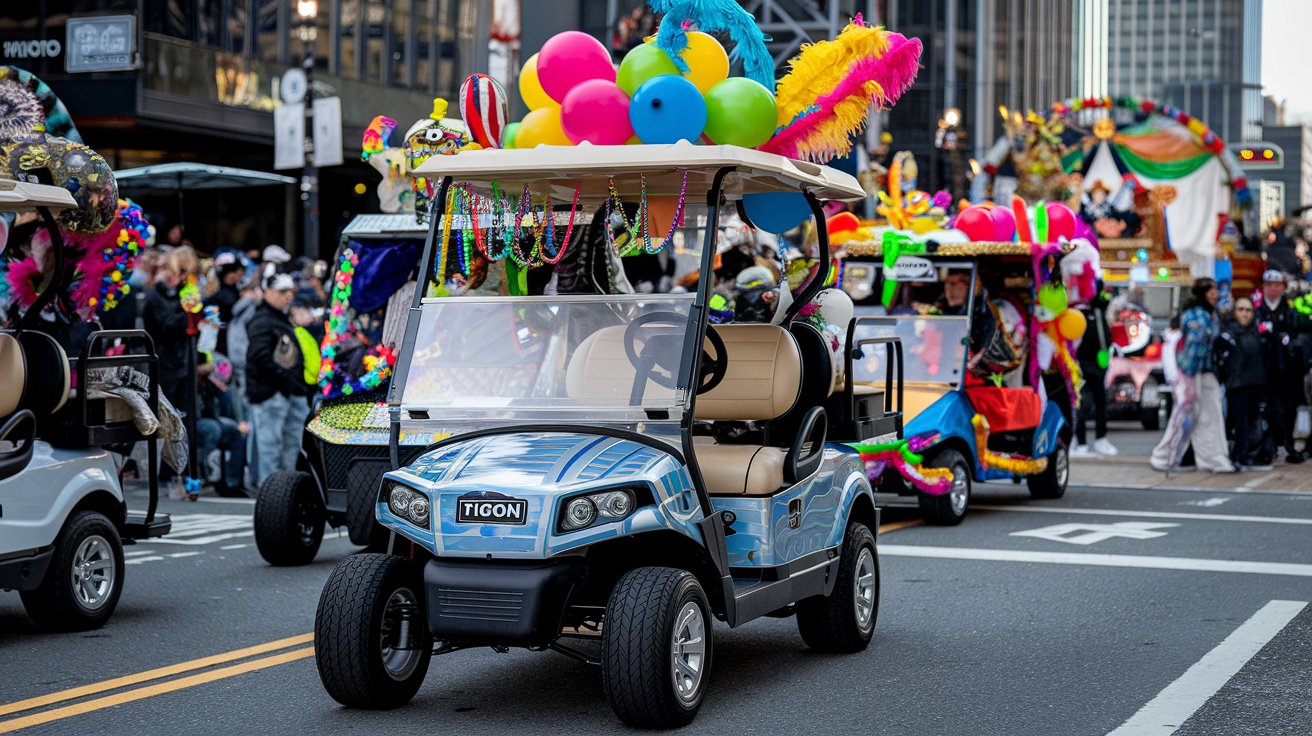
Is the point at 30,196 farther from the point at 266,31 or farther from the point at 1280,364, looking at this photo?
the point at 266,31

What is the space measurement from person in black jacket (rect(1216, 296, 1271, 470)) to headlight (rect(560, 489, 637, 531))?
40.3ft

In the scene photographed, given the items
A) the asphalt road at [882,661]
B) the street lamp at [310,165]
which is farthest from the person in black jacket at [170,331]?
the street lamp at [310,165]

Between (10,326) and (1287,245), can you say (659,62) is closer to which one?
(10,326)

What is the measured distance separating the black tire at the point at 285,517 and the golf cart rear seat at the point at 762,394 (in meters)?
3.82

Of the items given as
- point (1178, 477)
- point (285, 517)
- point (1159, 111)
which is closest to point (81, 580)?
point (285, 517)

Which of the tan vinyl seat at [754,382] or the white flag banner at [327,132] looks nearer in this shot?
the tan vinyl seat at [754,382]

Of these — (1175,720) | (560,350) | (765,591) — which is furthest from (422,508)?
(1175,720)

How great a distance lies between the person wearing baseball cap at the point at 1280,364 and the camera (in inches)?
691

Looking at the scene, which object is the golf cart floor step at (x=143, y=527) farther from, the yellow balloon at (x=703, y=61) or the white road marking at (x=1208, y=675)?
the white road marking at (x=1208, y=675)

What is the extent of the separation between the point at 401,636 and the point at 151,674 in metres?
1.52

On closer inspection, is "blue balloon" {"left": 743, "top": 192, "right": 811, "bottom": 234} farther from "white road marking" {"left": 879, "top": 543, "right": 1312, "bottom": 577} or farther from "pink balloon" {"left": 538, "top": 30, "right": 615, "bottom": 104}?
"white road marking" {"left": 879, "top": 543, "right": 1312, "bottom": 577}

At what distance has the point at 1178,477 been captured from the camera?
16.6m

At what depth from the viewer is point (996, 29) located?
61812 millimetres

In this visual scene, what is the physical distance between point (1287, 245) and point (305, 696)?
3831cm
